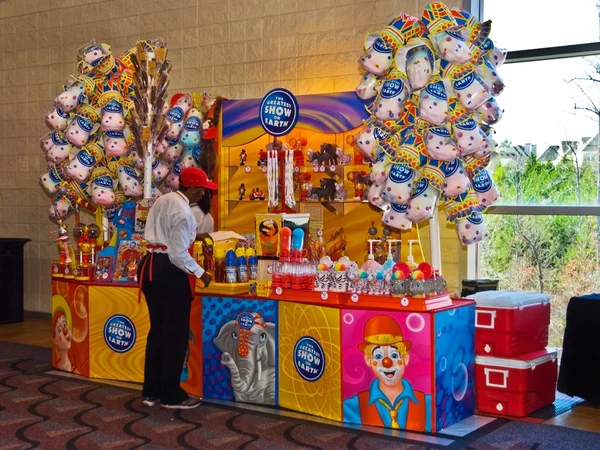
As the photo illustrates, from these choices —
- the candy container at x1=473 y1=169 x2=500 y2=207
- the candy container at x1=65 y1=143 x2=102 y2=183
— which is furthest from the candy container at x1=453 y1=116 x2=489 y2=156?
the candy container at x1=65 y1=143 x2=102 y2=183

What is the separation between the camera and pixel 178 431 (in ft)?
16.0

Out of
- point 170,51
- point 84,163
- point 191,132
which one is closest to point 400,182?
point 191,132

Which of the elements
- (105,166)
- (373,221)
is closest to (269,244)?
(373,221)

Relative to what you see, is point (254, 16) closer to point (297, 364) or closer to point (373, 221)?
point (373, 221)

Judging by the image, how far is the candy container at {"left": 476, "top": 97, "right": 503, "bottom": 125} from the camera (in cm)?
527

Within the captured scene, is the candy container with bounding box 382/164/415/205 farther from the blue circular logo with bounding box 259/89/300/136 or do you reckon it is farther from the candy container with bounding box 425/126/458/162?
the blue circular logo with bounding box 259/89/300/136

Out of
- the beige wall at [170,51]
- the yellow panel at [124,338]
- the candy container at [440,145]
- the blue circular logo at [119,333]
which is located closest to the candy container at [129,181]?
the yellow panel at [124,338]

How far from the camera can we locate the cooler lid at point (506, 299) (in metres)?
5.23

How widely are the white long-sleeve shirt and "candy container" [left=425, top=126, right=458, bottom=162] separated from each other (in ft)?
5.11

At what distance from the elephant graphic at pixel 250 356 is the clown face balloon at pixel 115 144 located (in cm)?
194

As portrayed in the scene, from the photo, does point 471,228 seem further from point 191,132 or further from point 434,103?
point 191,132

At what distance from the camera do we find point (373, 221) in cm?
665

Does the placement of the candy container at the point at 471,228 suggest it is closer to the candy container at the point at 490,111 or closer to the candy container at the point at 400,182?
the candy container at the point at 400,182

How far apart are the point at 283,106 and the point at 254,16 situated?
1.50 meters
